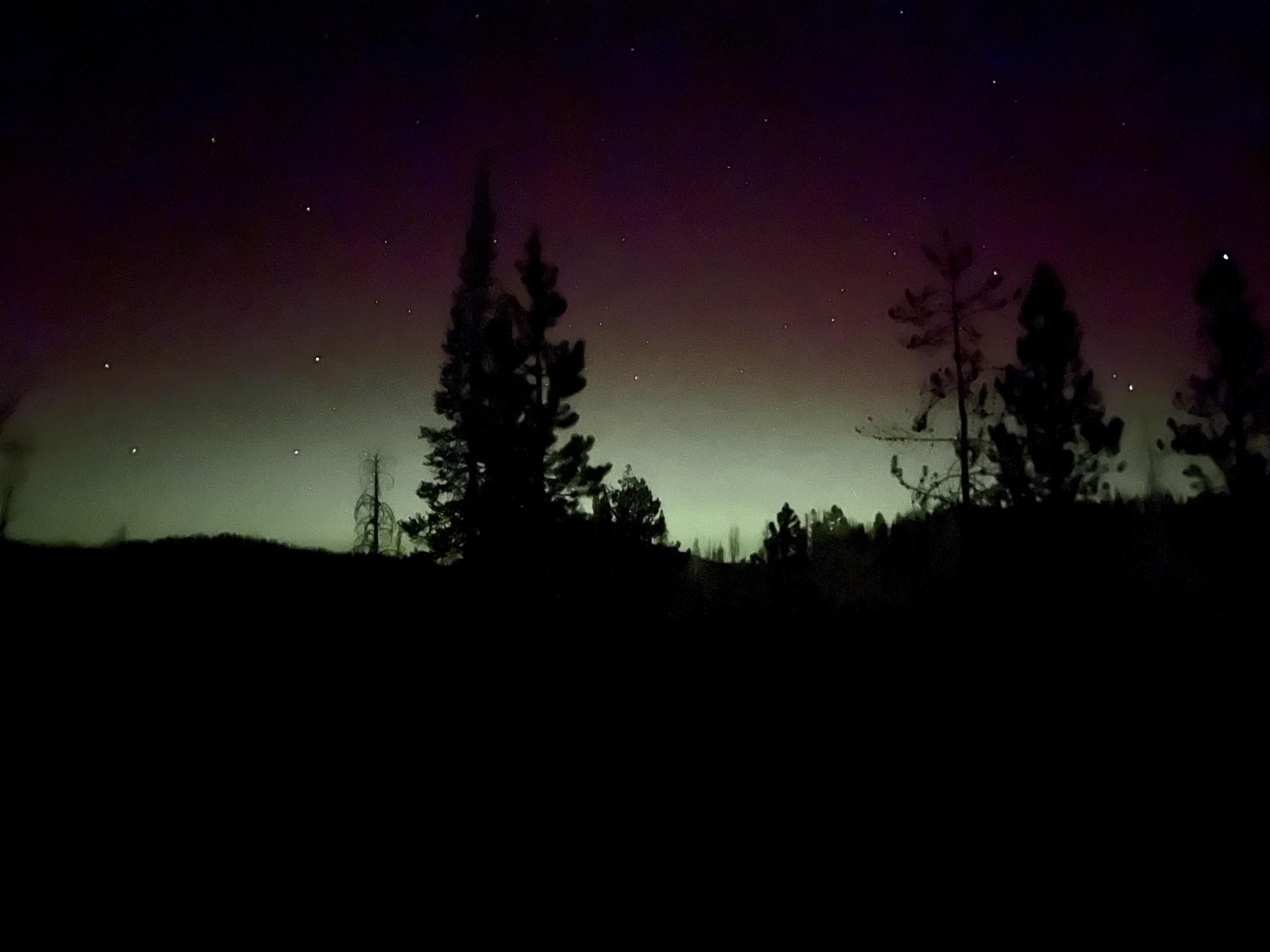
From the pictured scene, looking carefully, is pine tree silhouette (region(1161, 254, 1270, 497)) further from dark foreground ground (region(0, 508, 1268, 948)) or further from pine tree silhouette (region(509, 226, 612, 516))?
pine tree silhouette (region(509, 226, 612, 516))

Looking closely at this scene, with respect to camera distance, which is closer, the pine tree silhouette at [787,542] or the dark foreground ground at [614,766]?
the dark foreground ground at [614,766]

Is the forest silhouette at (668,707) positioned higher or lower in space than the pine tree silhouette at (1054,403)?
lower

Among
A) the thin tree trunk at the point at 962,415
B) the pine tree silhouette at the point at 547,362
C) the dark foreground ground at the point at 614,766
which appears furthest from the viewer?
the pine tree silhouette at the point at 547,362

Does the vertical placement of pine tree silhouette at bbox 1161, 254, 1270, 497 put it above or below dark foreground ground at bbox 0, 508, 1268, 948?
above

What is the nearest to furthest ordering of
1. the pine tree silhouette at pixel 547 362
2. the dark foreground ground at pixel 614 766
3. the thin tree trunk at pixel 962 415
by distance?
the dark foreground ground at pixel 614 766 → the thin tree trunk at pixel 962 415 → the pine tree silhouette at pixel 547 362

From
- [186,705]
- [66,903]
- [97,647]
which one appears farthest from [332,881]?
[97,647]

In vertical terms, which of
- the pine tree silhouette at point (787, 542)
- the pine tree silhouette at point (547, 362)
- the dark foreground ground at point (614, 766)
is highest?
the pine tree silhouette at point (547, 362)

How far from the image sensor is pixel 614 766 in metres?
8.90

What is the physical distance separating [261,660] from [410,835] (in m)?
5.93

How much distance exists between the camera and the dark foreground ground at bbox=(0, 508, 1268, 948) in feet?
19.2

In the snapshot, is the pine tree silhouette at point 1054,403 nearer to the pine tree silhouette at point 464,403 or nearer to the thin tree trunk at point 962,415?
the thin tree trunk at point 962,415

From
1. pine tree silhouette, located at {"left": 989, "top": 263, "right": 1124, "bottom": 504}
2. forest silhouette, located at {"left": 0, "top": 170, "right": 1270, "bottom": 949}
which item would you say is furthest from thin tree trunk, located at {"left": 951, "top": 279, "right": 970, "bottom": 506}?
pine tree silhouette, located at {"left": 989, "top": 263, "right": 1124, "bottom": 504}

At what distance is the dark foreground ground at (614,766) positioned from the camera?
5.85 m

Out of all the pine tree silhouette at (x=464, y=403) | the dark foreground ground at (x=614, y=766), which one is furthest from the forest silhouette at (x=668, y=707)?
the pine tree silhouette at (x=464, y=403)
